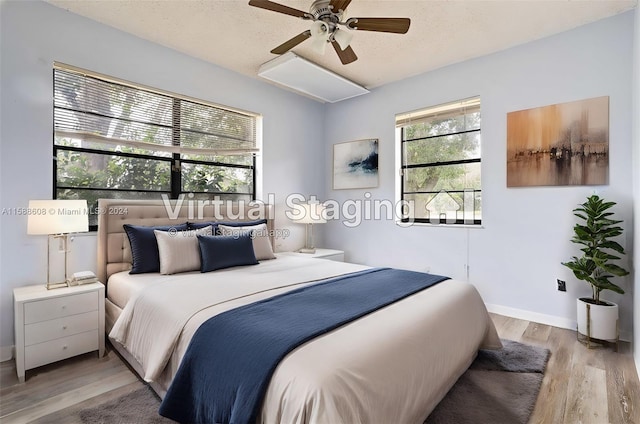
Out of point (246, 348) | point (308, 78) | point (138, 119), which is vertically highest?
point (308, 78)

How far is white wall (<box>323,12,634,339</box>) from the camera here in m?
2.80

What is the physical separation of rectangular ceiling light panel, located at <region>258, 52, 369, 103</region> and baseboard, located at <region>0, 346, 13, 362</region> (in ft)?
11.1

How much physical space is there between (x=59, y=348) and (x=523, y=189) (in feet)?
13.9

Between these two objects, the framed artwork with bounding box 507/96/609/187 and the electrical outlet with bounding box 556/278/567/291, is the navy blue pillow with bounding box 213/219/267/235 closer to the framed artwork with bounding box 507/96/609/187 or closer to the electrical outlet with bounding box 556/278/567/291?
the framed artwork with bounding box 507/96/609/187

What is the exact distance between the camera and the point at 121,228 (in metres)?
2.88

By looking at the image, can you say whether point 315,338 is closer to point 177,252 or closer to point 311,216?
point 177,252

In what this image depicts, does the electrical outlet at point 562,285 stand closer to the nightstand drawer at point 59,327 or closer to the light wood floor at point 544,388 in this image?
the light wood floor at point 544,388

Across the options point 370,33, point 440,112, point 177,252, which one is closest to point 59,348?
point 177,252

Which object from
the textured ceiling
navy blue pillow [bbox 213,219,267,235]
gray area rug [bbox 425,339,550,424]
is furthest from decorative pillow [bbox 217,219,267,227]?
gray area rug [bbox 425,339,550,424]

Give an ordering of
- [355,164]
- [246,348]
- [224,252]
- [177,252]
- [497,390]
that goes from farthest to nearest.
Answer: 1. [355,164]
2. [224,252]
3. [177,252]
4. [497,390]
5. [246,348]

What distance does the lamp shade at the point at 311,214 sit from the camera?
4.34m

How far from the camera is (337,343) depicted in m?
1.37

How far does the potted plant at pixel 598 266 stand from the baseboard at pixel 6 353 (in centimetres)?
455

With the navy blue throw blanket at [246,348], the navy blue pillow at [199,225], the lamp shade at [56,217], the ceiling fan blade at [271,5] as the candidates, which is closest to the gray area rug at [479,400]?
the navy blue throw blanket at [246,348]
